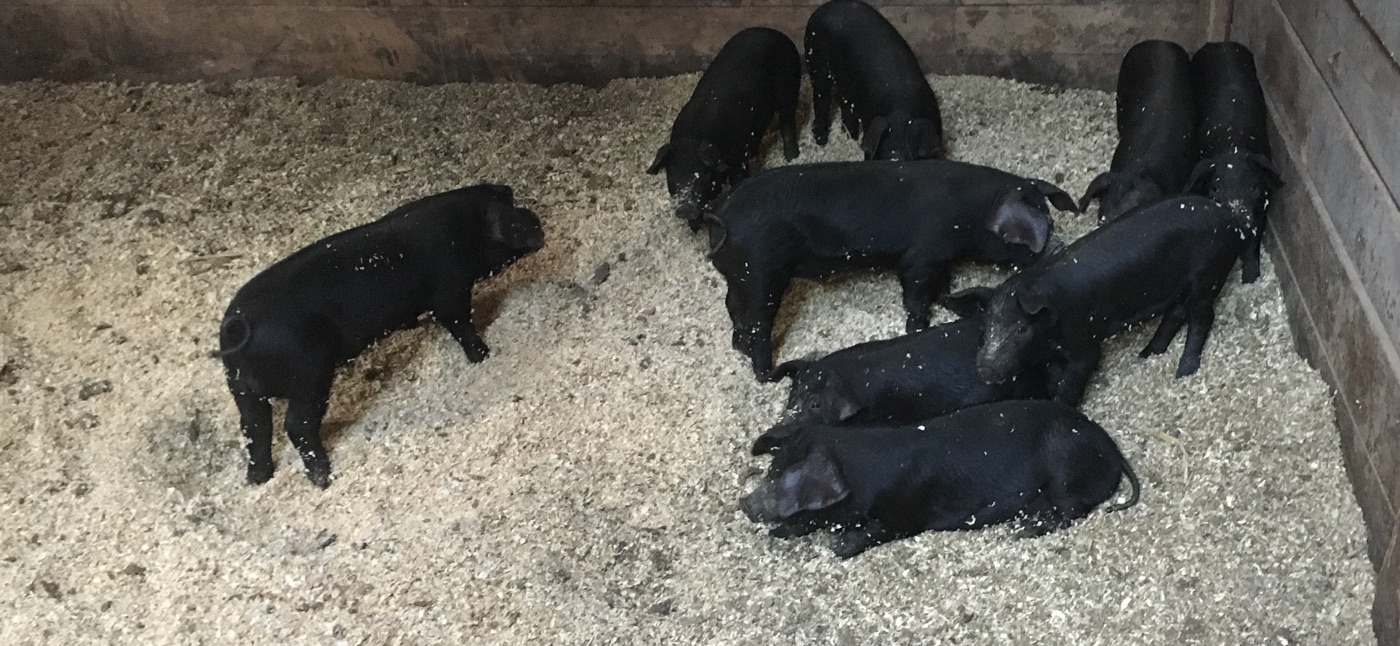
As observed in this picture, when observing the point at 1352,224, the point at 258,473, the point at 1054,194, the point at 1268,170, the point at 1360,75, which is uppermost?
the point at 1360,75

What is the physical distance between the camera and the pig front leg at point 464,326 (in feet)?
11.1

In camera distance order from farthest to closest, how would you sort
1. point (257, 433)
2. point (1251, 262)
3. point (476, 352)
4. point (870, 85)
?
point (870, 85) → point (476, 352) → point (1251, 262) → point (257, 433)

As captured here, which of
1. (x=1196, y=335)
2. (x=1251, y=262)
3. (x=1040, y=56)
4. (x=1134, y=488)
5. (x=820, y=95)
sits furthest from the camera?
(x=1040, y=56)

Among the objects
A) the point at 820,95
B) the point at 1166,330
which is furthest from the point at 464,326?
the point at 1166,330

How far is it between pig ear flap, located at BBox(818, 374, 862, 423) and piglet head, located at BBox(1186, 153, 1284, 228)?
1278 mm

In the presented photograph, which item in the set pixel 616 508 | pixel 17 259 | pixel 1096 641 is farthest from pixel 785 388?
pixel 17 259

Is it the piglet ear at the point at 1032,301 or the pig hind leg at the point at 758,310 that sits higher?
the piglet ear at the point at 1032,301

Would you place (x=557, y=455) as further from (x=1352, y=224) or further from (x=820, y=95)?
(x=1352, y=224)

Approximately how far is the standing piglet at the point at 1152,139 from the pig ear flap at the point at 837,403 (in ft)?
3.58

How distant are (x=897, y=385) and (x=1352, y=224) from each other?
1191mm

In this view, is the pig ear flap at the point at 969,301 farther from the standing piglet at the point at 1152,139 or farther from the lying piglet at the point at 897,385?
the standing piglet at the point at 1152,139

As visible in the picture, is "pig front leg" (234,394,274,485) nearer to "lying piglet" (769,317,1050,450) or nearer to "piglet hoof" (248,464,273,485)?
"piglet hoof" (248,464,273,485)

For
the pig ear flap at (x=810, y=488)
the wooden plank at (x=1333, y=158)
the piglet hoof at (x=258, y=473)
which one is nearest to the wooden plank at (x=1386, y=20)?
the wooden plank at (x=1333, y=158)

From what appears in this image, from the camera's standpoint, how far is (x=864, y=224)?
328 centimetres
